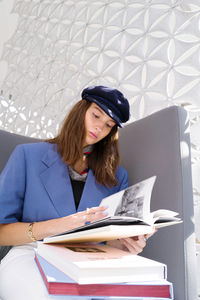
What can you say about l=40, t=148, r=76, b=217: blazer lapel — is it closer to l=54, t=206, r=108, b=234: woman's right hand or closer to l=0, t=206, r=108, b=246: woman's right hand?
l=0, t=206, r=108, b=246: woman's right hand

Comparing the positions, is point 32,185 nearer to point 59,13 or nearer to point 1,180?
point 1,180

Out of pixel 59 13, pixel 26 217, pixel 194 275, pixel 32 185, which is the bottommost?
pixel 194 275

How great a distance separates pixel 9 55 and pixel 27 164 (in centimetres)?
315

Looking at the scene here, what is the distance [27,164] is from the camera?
1323 millimetres

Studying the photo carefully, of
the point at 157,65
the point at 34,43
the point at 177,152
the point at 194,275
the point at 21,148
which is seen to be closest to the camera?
the point at 194,275

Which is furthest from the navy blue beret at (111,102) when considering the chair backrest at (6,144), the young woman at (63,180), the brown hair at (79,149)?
the chair backrest at (6,144)

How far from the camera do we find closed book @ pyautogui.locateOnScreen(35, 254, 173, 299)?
55 centimetres

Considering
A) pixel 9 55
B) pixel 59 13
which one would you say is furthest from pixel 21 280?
pixel 9 55

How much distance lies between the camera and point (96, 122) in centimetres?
145

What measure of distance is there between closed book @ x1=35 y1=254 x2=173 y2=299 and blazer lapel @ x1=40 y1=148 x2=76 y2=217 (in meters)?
0.65

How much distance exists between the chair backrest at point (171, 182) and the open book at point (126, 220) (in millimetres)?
334

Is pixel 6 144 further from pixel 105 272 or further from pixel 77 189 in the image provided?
pixel 105 272

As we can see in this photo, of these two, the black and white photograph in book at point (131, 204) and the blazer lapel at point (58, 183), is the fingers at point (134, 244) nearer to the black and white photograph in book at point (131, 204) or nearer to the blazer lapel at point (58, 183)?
the black and white photograph in book at point (131, 204)

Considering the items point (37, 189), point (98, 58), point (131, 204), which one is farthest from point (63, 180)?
point (98, 58)
